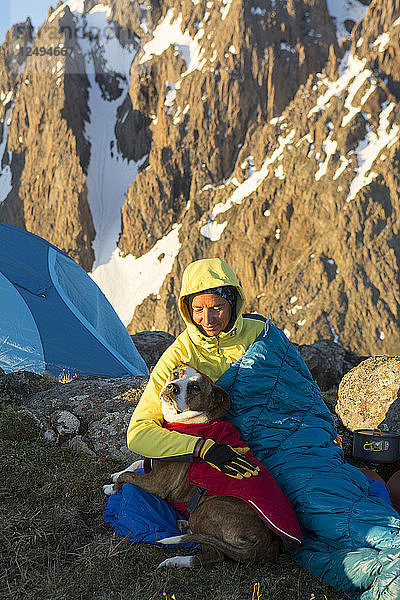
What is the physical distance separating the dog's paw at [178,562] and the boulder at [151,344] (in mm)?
9682

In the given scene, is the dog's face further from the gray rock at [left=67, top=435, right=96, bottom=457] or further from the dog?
the gray rock at [left=67, top=435, right=96, bottom=457]

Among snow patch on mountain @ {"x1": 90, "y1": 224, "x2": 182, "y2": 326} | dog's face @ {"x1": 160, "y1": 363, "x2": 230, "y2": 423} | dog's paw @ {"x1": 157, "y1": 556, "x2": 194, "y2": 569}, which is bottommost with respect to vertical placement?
snow patch on mountain @ {"x1": 90, "y1": 224, "x2": 182, "y2": 326}

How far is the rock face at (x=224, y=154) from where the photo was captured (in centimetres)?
5519

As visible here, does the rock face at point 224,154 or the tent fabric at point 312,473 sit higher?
the rock face at point 224,154

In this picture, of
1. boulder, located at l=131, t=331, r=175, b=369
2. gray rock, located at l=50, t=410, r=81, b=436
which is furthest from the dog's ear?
boulder, located at l=131, t=331, r=175, b=369

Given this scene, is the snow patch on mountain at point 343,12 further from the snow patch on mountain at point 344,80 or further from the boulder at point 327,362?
the boulder at point 327,362

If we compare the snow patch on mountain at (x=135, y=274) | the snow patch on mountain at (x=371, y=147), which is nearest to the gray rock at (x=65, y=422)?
the snow patch on mountain at (x=371, y=147)

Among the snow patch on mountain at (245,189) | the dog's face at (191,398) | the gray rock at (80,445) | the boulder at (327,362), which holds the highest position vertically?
the snow patch on mountain at (245,189)

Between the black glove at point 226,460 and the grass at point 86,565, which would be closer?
the grass at point 86,565

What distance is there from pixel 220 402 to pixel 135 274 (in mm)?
68877

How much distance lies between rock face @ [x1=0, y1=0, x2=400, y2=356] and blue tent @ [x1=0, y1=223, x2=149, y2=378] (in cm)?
4486

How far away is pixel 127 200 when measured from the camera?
7388cm

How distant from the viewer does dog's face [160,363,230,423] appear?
370 centimetres

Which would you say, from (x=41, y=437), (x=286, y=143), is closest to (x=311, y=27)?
(x=286, y=143)
